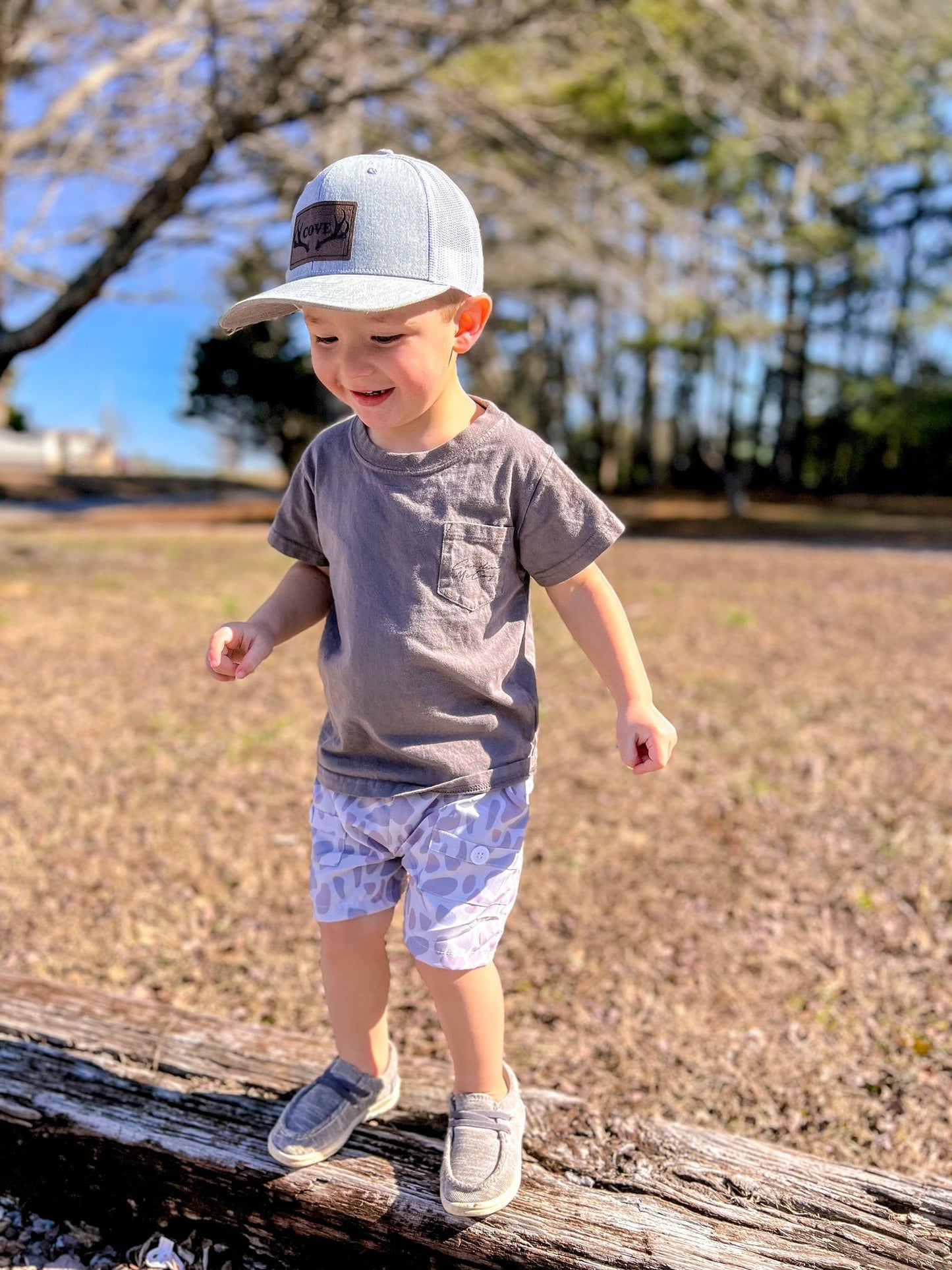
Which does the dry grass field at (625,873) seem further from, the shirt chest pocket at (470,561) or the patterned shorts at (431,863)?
the shirt chest pocket at (470,561)

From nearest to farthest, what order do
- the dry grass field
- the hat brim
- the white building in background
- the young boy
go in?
the hat brim < the young boy < the dry grass field < the white building in background

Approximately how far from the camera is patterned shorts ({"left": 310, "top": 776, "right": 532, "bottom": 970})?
1.76m

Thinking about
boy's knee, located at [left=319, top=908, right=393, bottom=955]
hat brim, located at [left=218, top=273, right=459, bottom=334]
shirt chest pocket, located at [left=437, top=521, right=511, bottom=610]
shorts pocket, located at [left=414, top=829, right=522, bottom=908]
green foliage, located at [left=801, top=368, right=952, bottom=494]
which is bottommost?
boy's knee, located at [left=319, top=908, right=393, bottom=955]

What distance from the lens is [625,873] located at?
3.55 metres

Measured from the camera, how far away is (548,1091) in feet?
7.08

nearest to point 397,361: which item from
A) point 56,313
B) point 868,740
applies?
point 868,740

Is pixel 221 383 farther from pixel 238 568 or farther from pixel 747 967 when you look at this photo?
pixel 747 967

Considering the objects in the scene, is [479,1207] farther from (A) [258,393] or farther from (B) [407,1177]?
(A) [258,393]

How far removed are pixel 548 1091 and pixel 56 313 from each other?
7.79 metres

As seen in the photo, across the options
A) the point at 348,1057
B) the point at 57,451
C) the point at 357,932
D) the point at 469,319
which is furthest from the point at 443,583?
the point at 57,451

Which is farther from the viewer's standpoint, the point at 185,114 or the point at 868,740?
the point at 185,114

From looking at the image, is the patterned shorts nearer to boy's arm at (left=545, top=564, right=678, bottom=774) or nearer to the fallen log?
boy's arm at (left=545, top=564, right=678, bottom=774)

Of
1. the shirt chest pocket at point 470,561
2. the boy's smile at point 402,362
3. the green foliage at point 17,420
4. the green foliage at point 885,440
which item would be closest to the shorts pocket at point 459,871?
the shirt chest pocket at point 470,561

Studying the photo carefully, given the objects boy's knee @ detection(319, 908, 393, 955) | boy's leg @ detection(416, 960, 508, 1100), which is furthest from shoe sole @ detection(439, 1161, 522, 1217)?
boy's knee @ detection(319, 908, 393, 955)
